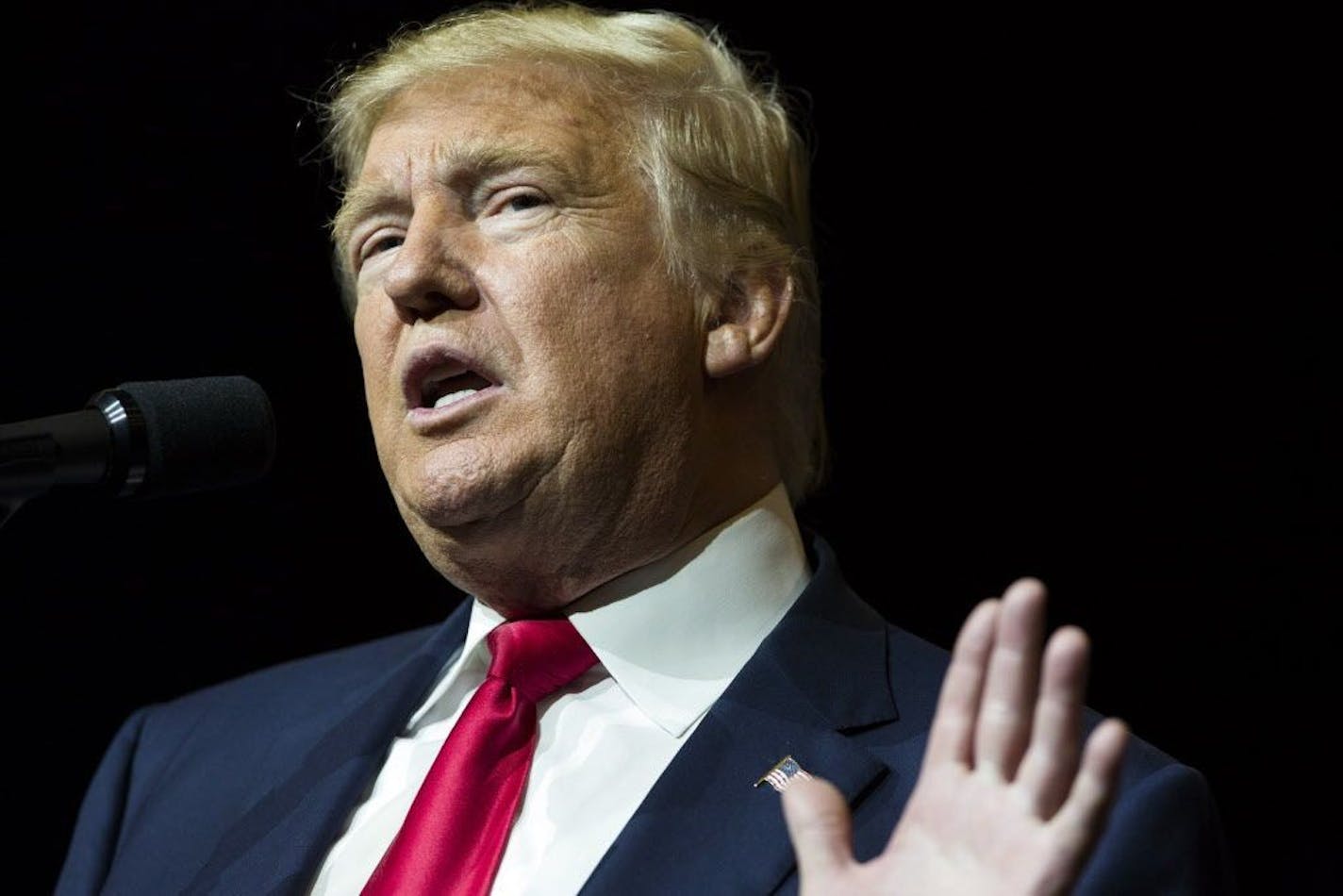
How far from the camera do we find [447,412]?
2.02 meters

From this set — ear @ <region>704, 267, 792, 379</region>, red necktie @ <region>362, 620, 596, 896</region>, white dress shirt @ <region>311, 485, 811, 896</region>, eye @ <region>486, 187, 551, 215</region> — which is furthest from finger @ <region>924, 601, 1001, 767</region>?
eye @ <region>486, 187, 551, 215</region>

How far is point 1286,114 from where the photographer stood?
7.94ft

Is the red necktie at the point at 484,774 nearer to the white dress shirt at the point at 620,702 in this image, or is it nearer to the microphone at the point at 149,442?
the white dress shirt at the point at 620,702

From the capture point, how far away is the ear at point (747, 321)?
2.15 m

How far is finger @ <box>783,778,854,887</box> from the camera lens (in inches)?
54.9

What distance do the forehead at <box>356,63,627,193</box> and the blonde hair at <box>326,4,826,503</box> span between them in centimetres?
3

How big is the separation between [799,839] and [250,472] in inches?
26.0

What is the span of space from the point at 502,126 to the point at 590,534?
0.51 metres

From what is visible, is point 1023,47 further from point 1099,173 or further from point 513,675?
point 513,675

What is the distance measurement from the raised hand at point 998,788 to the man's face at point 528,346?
69 cm

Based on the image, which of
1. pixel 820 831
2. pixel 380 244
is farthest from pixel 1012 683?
pixel 380 244

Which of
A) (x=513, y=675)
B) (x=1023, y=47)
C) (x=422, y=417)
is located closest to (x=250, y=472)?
(x=422, y=417)

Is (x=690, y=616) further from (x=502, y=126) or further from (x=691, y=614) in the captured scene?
(x=502, y=126)

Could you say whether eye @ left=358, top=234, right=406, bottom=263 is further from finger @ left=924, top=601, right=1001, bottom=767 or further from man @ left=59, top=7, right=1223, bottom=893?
finger @ left=924, top=601, right=1001, bottom=767
